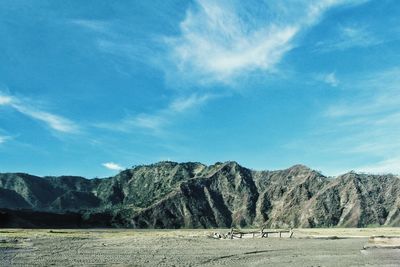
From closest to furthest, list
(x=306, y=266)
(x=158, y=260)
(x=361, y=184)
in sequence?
(x=306, y=266), (x=158, y=260), (x=361, y=184)

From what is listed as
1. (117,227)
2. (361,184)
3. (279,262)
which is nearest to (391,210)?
(361,184)

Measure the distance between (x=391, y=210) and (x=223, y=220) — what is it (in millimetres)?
55747

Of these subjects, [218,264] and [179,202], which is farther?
[179,202]

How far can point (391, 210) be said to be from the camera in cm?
15775

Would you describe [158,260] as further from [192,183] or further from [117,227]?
[192,183]

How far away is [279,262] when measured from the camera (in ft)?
141

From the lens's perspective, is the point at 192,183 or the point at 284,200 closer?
the point at 284,200

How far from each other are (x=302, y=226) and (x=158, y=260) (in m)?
124

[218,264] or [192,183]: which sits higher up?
[192,183]

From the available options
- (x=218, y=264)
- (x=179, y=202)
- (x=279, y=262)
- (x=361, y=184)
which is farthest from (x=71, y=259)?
(x=361, y=184)

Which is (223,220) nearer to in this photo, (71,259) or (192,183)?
(192,183)

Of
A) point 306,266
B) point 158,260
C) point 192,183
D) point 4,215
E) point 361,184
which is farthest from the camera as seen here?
point 192,183

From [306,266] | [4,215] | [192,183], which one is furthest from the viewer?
[192,183]

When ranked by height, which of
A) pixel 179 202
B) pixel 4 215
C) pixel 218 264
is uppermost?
pixel 179 202
